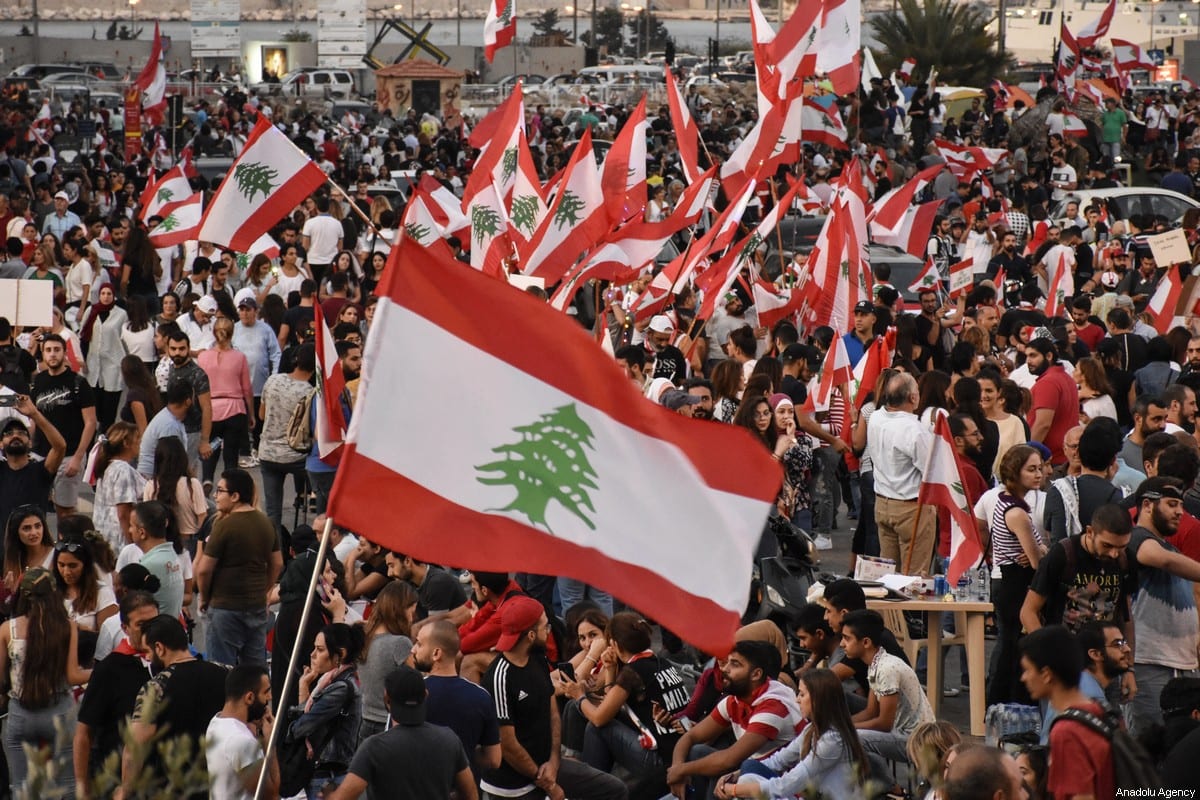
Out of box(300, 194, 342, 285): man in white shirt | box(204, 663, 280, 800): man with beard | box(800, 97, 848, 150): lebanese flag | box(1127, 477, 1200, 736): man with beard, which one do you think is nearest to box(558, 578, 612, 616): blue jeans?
box(1127, 477, 1200, 736): man with beard

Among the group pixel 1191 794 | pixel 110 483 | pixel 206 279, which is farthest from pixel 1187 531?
pixel 206 279

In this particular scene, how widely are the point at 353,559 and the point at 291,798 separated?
88.1 inches


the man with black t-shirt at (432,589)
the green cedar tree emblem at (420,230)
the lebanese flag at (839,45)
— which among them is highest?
the lebanese flag at (839,45)

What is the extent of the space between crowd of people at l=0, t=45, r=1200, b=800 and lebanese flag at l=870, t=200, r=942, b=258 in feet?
4.80

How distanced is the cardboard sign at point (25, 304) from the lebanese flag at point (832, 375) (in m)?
5.51

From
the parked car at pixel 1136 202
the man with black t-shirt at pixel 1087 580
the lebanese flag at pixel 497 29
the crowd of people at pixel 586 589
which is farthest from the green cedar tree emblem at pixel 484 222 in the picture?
the parked car at pixel 1136 202

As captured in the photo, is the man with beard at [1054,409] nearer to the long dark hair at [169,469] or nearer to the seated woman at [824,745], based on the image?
the seated woman at [824,745]

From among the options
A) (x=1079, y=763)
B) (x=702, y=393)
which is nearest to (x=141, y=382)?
(x=702, y=393)

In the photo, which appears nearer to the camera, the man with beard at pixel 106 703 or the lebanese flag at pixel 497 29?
the man with beard at pixel 106 703

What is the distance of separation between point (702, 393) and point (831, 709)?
192 inches

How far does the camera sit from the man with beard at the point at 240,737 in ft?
20.4

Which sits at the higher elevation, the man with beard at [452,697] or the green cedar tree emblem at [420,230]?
the green cedar tree emblem at [420,230]

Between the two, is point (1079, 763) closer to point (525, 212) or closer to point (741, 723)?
point (741, 723)

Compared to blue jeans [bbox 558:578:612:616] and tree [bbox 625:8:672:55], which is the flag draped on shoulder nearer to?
blue jeans [bbox 558:578:612:616]
